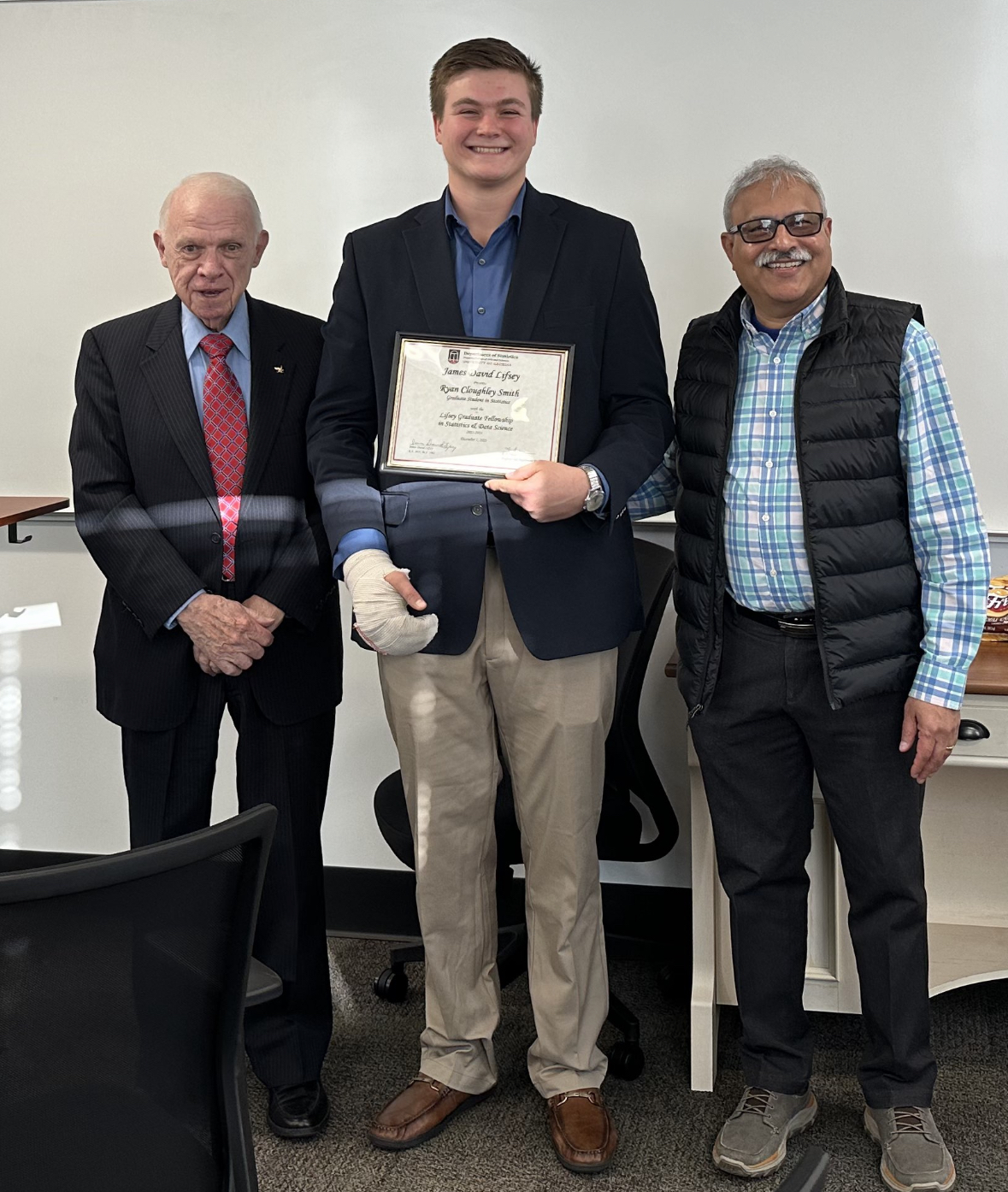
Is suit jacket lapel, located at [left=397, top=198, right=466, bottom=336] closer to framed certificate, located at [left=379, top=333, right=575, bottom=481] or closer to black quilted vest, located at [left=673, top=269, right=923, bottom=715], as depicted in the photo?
framed certificate, located at [left=379, top=333, right=575, bottom=481]

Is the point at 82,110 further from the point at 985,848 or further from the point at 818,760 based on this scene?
the point at 985,848

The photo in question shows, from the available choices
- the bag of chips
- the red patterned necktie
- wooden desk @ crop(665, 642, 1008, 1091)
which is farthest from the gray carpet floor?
the red patterned necktie

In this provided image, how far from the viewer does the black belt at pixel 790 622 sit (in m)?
1.94

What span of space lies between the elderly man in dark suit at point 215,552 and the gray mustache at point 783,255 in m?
0.83

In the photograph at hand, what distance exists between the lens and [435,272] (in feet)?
6.55

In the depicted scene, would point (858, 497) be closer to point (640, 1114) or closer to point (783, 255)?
point (783, 255)

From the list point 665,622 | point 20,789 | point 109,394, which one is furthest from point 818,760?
point 20,789

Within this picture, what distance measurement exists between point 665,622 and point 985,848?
90 centimetres

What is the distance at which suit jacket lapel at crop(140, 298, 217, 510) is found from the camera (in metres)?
2.10

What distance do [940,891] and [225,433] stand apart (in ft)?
5.86

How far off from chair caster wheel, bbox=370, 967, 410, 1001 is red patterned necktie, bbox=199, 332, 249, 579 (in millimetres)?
1154

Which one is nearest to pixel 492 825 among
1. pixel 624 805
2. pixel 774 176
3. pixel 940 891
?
pixel 624 805

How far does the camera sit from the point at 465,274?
2027 mm

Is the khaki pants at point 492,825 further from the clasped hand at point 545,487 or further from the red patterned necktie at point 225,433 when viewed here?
the red patterned necktie at point 225,433
